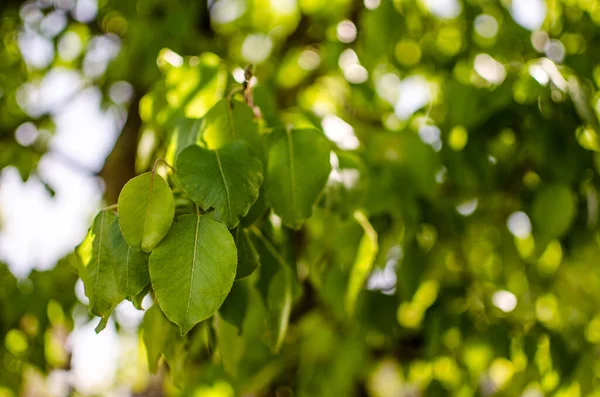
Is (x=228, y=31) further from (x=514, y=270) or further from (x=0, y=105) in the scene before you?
→ (x=514, y=270)

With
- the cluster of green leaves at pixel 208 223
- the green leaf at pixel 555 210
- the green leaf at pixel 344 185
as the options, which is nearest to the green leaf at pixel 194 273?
the cluster of green leaves at pixel 208 223

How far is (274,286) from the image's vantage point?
78 centimetres

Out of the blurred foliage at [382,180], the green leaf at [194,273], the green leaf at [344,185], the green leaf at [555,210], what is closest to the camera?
the green leaf at [194,273]

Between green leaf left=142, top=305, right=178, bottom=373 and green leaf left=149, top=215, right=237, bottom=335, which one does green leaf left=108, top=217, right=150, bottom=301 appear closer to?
green leaf left=149, top=215, right=237, bottom=335

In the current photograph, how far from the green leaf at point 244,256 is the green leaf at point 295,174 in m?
0.05

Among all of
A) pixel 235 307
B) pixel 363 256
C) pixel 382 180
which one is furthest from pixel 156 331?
pixel 382 180

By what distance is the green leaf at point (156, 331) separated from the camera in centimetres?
73

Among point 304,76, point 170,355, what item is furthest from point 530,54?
point 170,355

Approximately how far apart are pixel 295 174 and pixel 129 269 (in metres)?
0.22

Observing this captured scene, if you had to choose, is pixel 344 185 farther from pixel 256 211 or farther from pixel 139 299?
pixel 139 299

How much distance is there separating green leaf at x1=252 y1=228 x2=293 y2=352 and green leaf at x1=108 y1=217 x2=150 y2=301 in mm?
177

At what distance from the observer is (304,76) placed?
6.35 ft

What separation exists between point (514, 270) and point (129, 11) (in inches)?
49.8

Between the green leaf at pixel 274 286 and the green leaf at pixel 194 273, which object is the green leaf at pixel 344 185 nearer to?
the green leaf at pixel 274 286
